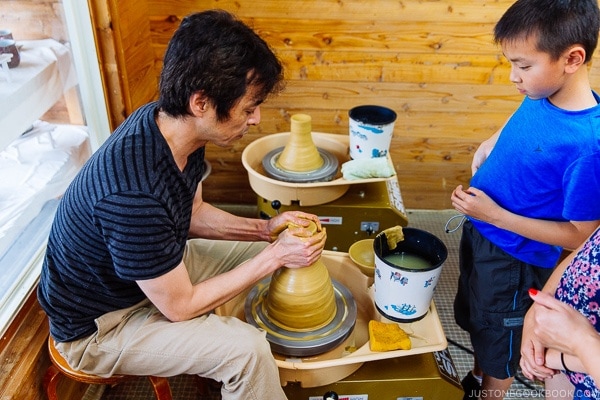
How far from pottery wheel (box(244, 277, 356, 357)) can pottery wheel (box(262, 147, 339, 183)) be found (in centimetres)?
55

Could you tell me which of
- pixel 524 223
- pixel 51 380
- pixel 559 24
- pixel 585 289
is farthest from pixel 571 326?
pixel 51 380

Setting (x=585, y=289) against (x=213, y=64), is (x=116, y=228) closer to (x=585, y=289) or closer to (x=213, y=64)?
(x=213, y=64)

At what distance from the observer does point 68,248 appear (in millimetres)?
1339

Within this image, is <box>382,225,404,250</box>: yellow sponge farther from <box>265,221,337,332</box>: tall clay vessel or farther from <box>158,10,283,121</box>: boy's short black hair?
<box>158,10,283,121</box>: boy's short black hair

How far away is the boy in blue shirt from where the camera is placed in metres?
1.24

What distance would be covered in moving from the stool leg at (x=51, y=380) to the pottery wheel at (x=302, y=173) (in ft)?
3.34

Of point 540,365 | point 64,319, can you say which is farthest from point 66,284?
point 540,365

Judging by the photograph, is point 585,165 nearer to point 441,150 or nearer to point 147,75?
point 441,150

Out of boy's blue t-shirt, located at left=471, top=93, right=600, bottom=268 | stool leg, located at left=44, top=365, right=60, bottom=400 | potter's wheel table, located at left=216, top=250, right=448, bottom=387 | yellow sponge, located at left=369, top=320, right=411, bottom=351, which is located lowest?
stool leg, located at left=44, top=365, right=60, bottom=400

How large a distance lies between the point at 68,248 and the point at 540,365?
1.17m

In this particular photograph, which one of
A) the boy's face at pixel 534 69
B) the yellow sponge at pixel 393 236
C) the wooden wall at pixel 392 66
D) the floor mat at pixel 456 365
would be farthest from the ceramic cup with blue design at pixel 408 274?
the wooden wall at pixel 392 66

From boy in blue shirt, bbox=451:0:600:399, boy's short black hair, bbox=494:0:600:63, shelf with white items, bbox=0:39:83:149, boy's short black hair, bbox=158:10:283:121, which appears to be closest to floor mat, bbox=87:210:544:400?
boy in blue shirt, bbox=451:0:600:399

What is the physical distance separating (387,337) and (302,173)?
2.77ft

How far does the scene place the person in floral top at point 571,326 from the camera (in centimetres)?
100
